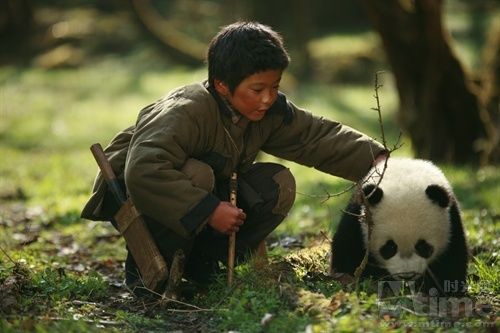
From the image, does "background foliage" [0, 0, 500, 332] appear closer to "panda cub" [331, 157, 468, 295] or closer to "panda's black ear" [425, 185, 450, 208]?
"panda cub" [331, 157, 468, 295]

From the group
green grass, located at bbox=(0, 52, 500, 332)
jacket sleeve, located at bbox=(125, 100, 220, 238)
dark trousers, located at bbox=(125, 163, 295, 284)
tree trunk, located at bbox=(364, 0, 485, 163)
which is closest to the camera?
green grass, located at bbox=(0, 52, 500, 332)

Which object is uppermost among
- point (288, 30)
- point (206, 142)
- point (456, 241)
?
point (288, 30)

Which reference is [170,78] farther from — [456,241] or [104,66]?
[456,241]

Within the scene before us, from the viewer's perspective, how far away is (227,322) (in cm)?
402

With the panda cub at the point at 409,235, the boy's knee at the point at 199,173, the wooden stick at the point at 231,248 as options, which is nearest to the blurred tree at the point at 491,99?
the panda cub at the point at 409,235

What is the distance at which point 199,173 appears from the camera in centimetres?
451

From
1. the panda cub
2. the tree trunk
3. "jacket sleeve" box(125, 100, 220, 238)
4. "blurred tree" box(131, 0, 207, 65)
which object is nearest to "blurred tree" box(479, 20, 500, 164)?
the tree trunk

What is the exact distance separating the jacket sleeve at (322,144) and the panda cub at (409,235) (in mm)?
230

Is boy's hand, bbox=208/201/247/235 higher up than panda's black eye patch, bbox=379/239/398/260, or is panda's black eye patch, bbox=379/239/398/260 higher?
boy's hand, bbox=208/201/247/235

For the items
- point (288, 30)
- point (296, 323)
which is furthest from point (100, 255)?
point (288, 30)

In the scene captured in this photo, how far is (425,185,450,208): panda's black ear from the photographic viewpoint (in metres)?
4.57

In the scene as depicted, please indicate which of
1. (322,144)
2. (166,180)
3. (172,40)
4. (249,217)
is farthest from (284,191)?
(172,40)

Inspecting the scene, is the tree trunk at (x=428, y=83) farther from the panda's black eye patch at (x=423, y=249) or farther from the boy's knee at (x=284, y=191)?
the panda's black eye patch at (x=423, y=249)

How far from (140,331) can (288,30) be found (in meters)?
23.9
